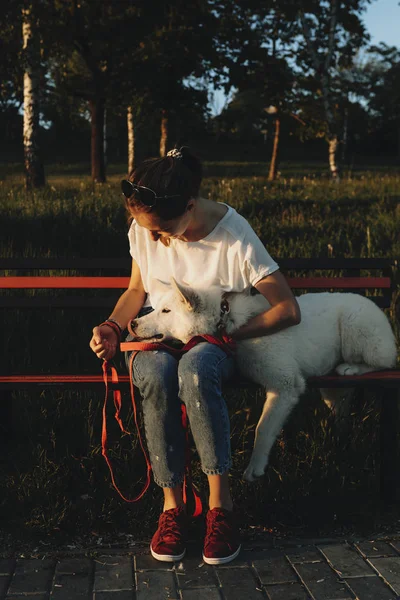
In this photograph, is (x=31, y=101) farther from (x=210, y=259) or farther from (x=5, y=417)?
(x=210, y=259)

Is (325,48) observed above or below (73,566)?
above

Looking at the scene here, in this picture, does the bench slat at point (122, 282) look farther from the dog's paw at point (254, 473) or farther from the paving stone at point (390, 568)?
the paving stone at point (390, 568)

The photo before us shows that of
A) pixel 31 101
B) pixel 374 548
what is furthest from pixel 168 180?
pixel 31 101

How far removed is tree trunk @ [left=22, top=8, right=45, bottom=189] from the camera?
16.9 meters

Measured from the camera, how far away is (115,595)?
2.93 m

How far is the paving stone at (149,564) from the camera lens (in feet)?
10.4

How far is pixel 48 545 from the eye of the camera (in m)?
3.39

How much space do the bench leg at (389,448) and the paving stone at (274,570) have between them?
2.65 ft

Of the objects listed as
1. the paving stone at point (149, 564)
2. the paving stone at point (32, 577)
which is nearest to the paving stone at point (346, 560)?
the paving stone at point (149, 564)

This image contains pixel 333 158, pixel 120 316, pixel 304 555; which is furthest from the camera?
pixel 333 158

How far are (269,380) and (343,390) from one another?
971 mm

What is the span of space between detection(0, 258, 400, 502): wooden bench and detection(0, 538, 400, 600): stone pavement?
25.5 inches

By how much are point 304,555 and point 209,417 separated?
0.78 metres

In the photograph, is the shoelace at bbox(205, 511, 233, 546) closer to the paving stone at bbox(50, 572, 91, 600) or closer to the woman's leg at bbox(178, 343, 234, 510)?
the woman's leg at bbox(178, 343, 234, 510)
